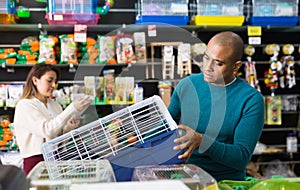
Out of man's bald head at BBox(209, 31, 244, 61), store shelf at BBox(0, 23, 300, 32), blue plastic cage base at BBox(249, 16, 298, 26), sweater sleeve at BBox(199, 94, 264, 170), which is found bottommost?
sweater sleeve at BBox(199, 94, 264, 170)

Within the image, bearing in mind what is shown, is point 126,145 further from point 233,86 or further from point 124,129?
point 233,86

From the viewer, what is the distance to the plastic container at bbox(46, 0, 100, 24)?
3703 mm

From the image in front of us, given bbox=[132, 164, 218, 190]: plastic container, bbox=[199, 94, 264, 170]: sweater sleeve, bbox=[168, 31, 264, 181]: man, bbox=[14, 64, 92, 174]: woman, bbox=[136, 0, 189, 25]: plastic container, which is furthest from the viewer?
bbox=[136, 0, 189, 25]: plastic container

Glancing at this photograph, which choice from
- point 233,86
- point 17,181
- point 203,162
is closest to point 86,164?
point 17,181

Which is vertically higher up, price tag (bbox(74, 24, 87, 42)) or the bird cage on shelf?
A: the bird cage on shelf

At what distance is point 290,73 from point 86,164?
138 inches

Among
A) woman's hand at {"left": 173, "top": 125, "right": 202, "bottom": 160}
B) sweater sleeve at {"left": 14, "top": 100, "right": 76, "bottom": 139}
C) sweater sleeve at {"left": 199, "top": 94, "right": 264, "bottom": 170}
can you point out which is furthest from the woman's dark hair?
woman's hand at {"left": 173, "top": 125, "right": 202, "bottom": 160}

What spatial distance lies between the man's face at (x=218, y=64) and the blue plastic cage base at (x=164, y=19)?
7.27 ft

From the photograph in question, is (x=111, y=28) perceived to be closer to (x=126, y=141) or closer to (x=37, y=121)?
(x=37, y=121)

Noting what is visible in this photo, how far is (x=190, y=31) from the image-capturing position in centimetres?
410

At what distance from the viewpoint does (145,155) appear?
126 centimetres

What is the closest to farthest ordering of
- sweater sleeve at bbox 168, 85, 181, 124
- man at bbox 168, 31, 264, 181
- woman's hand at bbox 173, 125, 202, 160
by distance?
woman's hand at bbox 173, 125, 202, 160 → man at bbox 168, 31, 264, 181 → sweater sleeve at bbox 168, 85, 181, 124

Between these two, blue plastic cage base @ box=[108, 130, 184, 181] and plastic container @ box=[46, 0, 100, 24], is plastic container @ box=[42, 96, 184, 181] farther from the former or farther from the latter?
plastic container @ box=[46, 0, 100, 24]

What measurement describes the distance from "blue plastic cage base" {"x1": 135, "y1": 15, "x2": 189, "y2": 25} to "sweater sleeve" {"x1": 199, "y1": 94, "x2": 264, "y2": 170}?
234 centimetres
